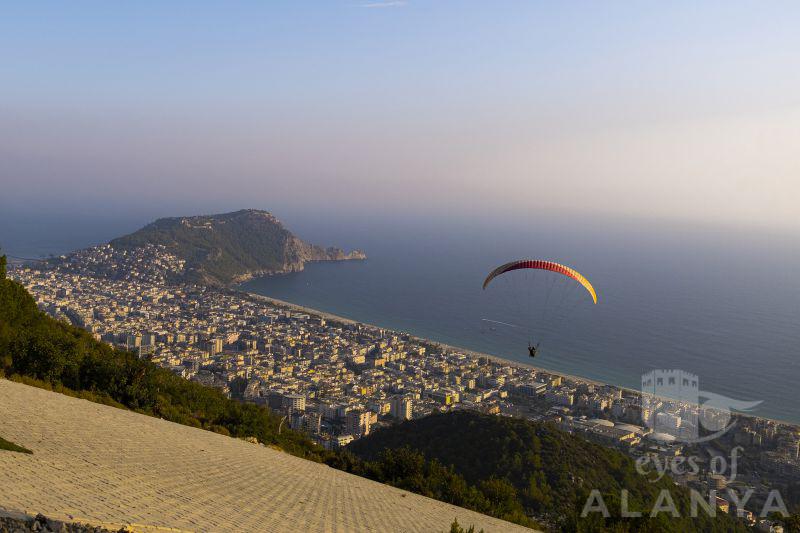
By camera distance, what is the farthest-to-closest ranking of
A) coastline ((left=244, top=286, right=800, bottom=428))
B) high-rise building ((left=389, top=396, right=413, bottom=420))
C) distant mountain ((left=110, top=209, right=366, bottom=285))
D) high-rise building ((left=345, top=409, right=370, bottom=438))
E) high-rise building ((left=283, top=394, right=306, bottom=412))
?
1. distant mountain ((left=110, top=209, right=366, bottom=285))
2. coastline ((left=244, top=286, right=800, bottom=428))
3. high-rise building ((left=389, top=396, right=413, bottom=420))
4. high-rise building ((left=283, top=394, right=306, bottom=412))
5. high-rise building ((left=345, top=409, right=370, bottom=438))

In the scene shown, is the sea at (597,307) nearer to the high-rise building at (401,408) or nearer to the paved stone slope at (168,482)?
the high-rise building at (401,408)

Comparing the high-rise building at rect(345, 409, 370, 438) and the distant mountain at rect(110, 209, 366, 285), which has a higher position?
the distant mountain at rect(110, 209, 366, 285)

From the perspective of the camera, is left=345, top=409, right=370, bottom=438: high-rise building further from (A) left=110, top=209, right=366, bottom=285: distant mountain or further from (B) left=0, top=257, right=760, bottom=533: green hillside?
(A) left=110, top=209, right=366, bottom=285: distant mountain

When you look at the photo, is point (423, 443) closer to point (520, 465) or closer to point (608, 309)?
point (520, 465)

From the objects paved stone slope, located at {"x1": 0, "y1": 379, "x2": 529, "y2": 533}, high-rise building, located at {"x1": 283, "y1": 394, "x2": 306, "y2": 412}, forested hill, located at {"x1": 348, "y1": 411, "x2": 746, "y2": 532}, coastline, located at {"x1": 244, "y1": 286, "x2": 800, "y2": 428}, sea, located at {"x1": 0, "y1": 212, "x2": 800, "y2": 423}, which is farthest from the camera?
sea, located at {"x1": 0, "y1": 212, "x2": 800, "y2": 423}

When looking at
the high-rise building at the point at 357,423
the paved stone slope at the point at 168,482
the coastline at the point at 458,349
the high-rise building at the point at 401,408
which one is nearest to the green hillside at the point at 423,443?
the paved stone slope at the point at 168,482

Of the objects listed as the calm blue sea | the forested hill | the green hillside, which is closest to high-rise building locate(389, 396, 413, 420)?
the forested hill

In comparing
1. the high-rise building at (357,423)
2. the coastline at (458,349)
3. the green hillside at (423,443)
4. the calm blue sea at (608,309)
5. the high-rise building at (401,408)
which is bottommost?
the high-rise building at (357,423)
